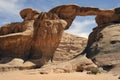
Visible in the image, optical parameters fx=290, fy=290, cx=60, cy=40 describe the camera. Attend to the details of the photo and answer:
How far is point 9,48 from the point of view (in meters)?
27.8

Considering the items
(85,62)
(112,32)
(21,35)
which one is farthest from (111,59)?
(21,35)

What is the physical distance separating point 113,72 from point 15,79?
7.64 m

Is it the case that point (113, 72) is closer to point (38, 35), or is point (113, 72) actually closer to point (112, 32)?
point (112, 32)

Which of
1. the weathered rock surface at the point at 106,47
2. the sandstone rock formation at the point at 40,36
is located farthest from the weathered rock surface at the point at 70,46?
the weathered rock surface at the point at 106,47

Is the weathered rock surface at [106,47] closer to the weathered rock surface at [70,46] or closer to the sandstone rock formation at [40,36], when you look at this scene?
the sandstone rock formation at [40,36]

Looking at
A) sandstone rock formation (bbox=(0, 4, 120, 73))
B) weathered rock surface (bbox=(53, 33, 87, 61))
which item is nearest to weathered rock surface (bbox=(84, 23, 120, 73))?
sandstone rock formation (bbox=(0, 4, 120, 73))

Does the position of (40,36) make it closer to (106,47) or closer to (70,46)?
(106,47)

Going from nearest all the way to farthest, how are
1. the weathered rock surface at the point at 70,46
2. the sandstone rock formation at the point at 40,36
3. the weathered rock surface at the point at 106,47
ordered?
1. the weathered rock surface at the point at 106,47
2. the sandstone rock formation at the point at 40,36
3. the weathered rock surface at the point at 70,46

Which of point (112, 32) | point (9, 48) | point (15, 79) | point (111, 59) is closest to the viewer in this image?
point (15, 79)

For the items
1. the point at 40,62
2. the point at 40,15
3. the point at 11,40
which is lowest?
the point at 40,62

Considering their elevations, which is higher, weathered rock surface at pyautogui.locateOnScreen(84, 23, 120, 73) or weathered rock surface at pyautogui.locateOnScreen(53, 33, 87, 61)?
weathered rock surface at pyautogui.locateOnScreen(84, 23, 120, 73)

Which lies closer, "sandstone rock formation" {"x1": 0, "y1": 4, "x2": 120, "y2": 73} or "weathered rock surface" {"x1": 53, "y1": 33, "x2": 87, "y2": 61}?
"sandstone rock formation" {"x1": 0, "y1": 4, "x2": 120, "y2": 73}

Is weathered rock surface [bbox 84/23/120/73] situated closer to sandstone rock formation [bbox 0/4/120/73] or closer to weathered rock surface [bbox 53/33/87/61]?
sandstone rock formation [bbox 0/4/120/73]

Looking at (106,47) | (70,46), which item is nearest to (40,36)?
(106,47)
